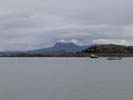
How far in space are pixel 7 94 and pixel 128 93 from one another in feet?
51.1

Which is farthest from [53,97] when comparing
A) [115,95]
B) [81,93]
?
[115,95]

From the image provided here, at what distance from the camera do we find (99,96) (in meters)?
43.1

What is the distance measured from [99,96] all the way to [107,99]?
2.45 meters

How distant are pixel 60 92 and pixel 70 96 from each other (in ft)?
14.8

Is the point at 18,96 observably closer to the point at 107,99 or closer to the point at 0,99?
the point at 0,99

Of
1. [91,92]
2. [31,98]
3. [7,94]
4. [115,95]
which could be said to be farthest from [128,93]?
[7,94]

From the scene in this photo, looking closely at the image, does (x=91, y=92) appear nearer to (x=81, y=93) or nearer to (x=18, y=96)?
(x=81, y=93)

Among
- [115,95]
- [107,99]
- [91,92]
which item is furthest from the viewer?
[91,92]

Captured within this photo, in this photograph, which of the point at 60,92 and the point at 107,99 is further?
the point at 60,92

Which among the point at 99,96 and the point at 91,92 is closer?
the point at 99,96

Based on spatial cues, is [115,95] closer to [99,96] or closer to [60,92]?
[99,96]

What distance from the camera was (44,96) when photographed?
43312 millimetres

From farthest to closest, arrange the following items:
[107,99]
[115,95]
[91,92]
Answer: [91,92] → [115,95] → [107,99]

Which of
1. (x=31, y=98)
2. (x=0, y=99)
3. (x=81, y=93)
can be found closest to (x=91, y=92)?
(x=81, y=93)
